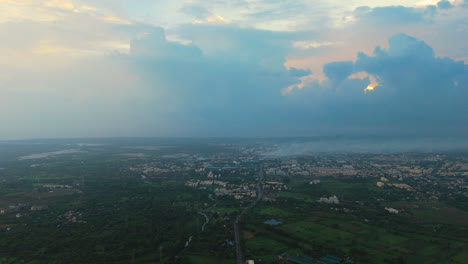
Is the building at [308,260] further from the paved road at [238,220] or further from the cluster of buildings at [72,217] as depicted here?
the cluster of buildings at [72,217]

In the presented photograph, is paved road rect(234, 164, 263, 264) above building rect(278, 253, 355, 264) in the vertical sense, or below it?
above

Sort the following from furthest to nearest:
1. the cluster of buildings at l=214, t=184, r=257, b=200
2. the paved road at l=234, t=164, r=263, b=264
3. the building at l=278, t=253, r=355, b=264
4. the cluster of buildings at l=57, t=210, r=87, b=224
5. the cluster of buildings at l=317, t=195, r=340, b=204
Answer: the cluster of buildings at l=214, t=184, r=257, b=200, the cluster of buildings at l=317, t=195, r=340, b=204, the cluster of buildings at l=57, t=210, r=87, b=224, the paved road at l=234, t=164, r=263, b=264, the building at l=278, t=253, r=355, b=264

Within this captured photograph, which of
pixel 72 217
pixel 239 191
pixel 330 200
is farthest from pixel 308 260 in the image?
pixel 72 217

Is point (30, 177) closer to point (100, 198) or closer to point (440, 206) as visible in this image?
point (100, 198)

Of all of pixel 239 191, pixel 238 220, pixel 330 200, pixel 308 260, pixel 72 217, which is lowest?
pixel 308 260

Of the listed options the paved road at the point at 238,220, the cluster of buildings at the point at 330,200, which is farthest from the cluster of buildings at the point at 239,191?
the cluster of buildings at the point at 330,200

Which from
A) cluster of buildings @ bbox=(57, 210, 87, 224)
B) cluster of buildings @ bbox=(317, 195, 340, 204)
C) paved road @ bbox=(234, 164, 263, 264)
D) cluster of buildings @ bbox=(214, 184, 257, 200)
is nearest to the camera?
paved road @ bbox=(234, 164, 263, 264)

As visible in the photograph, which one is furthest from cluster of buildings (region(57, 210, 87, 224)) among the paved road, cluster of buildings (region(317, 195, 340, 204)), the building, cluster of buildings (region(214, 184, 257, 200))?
cluster of buildings (region(317, 195, 340, 204))

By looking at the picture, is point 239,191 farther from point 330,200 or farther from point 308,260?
point 308,260

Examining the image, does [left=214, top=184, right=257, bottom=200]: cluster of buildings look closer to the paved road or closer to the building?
the paved road

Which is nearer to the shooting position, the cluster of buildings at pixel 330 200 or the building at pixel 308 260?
the building at pixel 308 260

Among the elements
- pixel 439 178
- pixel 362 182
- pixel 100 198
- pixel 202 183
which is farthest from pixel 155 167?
pixel 439 178
